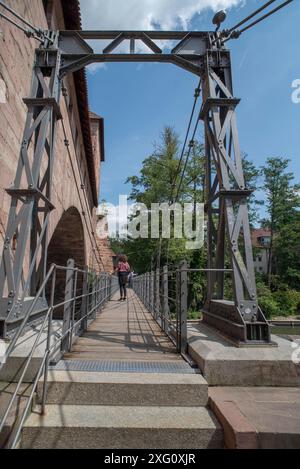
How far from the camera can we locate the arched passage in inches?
575

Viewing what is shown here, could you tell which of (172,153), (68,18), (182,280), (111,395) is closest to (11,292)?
(111,395)

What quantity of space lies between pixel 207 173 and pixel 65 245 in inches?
508

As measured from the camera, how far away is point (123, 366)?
9.89 feet

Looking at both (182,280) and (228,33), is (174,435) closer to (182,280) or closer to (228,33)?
(182,280)

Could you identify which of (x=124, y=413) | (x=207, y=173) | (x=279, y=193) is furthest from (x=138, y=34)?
(x=279, y=193)

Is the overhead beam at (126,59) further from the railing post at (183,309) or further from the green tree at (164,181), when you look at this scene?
the green tree at (164,181)

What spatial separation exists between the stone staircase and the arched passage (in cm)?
1146

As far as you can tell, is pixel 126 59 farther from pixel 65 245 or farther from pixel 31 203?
pixel 65 245

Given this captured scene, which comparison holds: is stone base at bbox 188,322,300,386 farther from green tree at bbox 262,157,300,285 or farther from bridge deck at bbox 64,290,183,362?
green tree at bbox 262,157,300,285

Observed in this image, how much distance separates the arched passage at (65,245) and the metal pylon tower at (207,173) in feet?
29.6

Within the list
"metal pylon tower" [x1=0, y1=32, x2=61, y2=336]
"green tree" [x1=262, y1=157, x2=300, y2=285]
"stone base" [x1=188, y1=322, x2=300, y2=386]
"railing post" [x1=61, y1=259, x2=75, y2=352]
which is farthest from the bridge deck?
"green tree" [x1=262, y1=157, x2=300, y2=285]

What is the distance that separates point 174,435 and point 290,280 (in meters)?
39.9

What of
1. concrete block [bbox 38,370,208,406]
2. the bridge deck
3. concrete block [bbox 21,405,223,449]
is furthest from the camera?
the bridge deck
